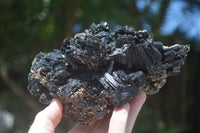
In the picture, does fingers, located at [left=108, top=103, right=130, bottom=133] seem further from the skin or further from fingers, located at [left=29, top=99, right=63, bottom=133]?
fingers, located at [left=29, top=99, right=63, bottom=133]

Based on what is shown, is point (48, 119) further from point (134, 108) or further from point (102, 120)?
point (134, 108)

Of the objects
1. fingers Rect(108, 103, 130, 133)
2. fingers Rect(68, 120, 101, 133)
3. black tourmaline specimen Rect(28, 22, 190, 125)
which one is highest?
black tourmaline specimen Rect(28, 22, 190, 125)

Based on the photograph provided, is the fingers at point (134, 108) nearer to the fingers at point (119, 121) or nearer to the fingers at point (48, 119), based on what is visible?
the fingers at point (119, 121)

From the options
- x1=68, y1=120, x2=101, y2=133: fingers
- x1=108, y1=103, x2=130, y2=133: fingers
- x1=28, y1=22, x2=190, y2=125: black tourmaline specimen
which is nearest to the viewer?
x1=108, y1=103, x2=130, y2=133: fingers

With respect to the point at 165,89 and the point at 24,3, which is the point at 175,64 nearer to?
the point at 24,3

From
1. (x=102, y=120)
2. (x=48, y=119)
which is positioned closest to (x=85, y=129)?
(x=102, y=120)

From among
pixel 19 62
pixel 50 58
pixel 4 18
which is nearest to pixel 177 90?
pixel 19 62

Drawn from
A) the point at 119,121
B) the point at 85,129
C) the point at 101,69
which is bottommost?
the point at 119,121

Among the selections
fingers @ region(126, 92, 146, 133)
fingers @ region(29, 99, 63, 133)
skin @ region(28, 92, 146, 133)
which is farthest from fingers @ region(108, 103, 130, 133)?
fingers @ region(29, 99, 63, 133)
